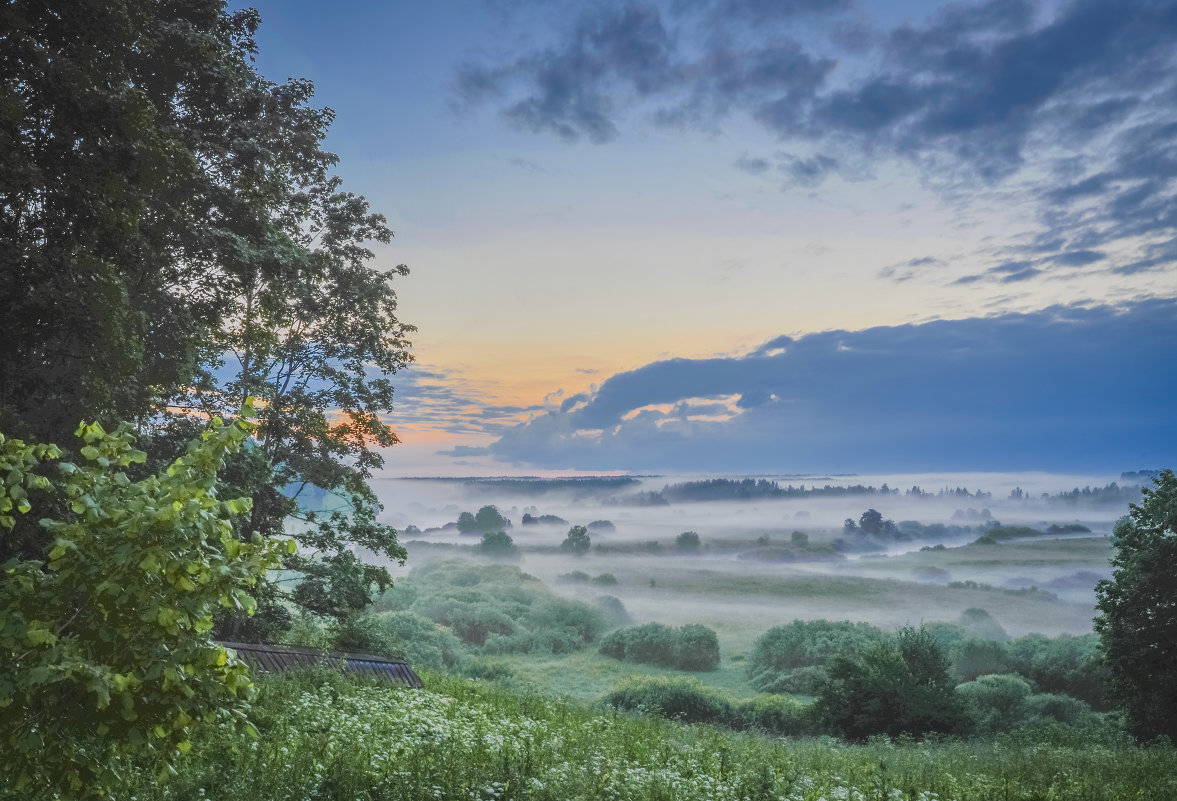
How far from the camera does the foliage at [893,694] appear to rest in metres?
27.6

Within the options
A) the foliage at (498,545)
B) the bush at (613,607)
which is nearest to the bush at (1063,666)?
the bush at (613,607)

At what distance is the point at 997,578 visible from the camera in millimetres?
82062

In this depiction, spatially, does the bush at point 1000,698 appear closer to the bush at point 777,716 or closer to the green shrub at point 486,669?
the bush at point 777,716

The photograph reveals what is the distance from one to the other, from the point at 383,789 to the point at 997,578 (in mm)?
88721

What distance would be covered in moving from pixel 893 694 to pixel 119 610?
28188mm

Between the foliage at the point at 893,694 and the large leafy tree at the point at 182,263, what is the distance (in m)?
17.8

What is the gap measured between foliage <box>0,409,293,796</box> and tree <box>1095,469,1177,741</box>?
92.5 feet

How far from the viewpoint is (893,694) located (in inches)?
1092

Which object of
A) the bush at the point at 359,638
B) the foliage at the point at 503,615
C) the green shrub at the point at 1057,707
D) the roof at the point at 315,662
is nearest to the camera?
the roof at the point at 315,662

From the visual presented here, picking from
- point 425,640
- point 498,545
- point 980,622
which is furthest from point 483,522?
point 980,622

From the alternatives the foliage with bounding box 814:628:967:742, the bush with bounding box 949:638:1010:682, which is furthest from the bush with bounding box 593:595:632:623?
the foliage with bounding box 814:628:967:742

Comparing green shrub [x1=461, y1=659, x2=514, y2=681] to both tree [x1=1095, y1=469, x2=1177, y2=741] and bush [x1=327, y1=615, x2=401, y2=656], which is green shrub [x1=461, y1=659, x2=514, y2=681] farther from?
tree [x1=1095, y1=469, x2=1177, y2=741]

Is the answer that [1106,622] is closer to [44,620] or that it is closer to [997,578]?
[44,620]

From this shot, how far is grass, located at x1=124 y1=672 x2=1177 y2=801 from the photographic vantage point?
8.12 m
